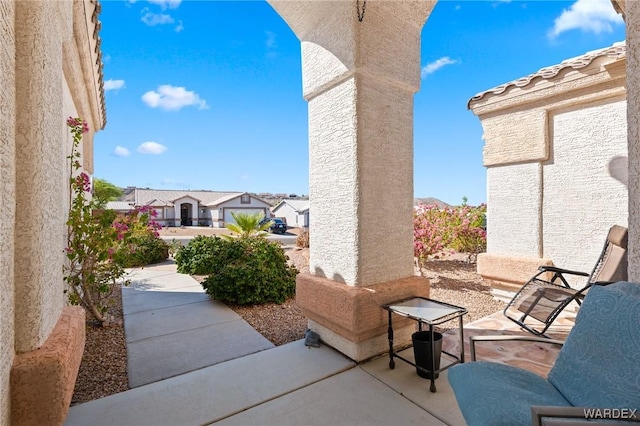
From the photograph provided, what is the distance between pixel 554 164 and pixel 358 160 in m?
3.28

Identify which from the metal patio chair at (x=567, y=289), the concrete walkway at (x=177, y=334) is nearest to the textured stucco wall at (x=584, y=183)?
the metal patio chair at (x=567, y=289)

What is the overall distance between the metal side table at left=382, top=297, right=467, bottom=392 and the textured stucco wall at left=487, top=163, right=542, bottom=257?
2.48 meters

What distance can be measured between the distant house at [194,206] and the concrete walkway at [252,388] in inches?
1312

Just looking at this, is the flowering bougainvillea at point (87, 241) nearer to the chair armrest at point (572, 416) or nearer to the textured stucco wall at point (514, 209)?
the chair armrest at point (572, 416)

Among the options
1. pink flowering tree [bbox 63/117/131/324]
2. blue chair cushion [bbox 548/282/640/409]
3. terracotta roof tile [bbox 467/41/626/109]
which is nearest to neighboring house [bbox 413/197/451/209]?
blue chair cushion [bbox 548/282/640/409]

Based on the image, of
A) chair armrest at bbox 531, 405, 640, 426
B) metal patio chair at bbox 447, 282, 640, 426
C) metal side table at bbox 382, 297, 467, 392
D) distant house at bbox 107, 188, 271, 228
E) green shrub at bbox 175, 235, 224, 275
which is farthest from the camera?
distant house at bbox 107, 188, 271, 228

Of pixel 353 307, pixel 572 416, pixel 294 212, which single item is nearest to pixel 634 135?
pixel 572 416

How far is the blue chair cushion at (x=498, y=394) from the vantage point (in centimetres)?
132

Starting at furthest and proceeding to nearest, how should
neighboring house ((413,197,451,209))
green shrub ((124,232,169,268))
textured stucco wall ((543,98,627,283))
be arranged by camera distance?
green shrub ((124,232,169,268)), neighboring house ((413,197,451,209)), textured stucco wall ((543,98,627,283))

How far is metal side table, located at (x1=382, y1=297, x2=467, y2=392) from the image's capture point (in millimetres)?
2301

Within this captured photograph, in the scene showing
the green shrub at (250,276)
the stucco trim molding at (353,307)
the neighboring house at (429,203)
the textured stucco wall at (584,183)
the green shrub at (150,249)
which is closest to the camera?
the stucco trim molding at (353,307)

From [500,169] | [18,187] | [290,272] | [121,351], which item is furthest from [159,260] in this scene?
[500,169]

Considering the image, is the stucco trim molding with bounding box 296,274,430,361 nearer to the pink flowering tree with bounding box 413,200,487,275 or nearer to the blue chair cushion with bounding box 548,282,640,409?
the blue chair cushion with bounding box 548,282,640,409

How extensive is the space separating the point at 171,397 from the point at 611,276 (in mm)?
4354
